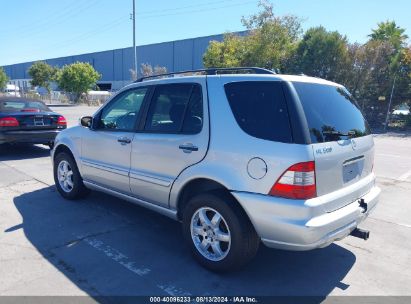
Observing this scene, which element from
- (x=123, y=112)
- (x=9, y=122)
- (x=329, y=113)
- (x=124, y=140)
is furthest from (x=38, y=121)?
(x=329, y=113)

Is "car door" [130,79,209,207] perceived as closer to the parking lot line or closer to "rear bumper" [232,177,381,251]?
"rear bumper" [232,177,381,251]

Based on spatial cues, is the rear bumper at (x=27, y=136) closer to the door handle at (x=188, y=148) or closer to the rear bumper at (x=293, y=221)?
the door handle at (x=188, y=148)

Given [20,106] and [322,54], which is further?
[322,54]

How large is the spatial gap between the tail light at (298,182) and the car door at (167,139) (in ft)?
2.75

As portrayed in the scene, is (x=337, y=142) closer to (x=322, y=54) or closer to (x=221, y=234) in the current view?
(x=221, y=234)

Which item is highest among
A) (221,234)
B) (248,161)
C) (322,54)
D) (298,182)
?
(322,54)

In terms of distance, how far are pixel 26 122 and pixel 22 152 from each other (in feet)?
4.78

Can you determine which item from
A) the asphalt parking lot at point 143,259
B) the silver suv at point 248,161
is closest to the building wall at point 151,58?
the asphalt parking lot at point 143,259

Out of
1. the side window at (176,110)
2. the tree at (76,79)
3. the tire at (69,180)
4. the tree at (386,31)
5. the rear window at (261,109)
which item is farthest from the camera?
the tree at (76,79)

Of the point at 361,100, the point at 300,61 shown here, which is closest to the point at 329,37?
the point at 300,61

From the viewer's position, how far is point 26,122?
855 cm

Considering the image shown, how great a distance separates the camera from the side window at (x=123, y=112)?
4277 mm

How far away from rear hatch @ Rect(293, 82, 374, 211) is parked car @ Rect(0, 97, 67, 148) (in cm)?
742

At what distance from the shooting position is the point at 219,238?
333cm
